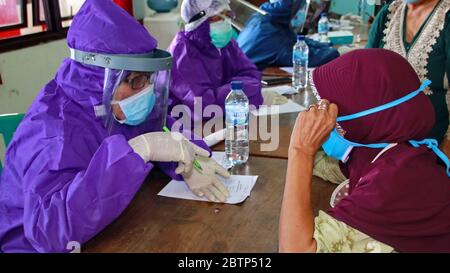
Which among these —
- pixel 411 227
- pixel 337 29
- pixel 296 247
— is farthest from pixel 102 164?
pixel 337 29

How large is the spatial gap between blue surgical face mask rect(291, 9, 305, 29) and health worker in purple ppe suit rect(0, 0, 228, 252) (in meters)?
2.03

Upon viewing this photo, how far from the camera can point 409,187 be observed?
92 centimetres

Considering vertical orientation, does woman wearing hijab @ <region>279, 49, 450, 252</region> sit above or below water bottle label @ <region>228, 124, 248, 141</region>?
above

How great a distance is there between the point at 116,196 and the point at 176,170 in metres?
0.28

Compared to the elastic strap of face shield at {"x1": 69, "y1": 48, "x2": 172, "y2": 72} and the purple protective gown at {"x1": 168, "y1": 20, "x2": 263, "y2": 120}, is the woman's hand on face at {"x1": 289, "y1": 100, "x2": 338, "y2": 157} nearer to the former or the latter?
the elastic strap of face shield at {"x1": 69, "y1": 48, "x2": 172, "y2": 72}

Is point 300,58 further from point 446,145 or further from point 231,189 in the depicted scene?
point 231,189

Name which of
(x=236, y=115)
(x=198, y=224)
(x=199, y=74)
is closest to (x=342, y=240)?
(x=198, y=224)

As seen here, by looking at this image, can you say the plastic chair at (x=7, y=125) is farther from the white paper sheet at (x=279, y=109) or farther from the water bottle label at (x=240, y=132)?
the white paper sheet at (x=279, y=109)

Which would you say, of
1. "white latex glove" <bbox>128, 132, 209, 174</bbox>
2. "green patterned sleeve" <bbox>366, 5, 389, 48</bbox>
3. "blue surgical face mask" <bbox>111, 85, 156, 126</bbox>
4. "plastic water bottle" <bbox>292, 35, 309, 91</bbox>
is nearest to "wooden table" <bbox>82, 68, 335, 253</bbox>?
"white latex glove" <bbox>128, 132, 209, 174</bbox>

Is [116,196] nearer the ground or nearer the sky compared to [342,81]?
nearer the ground

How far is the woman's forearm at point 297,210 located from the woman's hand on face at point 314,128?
18mm

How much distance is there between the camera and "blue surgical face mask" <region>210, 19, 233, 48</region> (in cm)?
223

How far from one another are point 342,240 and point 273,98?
55.6 inches
